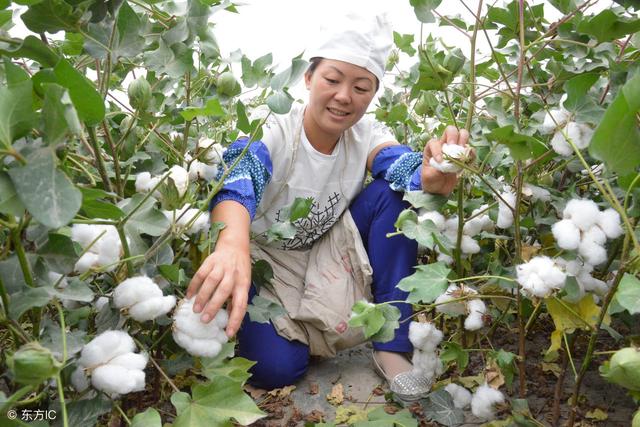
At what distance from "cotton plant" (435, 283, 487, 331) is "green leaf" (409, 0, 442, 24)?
0.50m

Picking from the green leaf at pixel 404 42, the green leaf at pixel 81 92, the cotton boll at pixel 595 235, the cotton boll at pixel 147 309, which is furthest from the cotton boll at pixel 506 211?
the green leaf at pixel 404 42

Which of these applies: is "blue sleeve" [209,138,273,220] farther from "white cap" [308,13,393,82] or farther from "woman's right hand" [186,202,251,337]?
"white cap" [308,13,393,82]

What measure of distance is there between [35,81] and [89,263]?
10.9 inches

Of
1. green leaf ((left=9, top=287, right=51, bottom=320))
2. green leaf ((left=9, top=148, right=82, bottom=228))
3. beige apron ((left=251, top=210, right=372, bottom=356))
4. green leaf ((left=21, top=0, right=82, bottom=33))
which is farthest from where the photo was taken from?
beige apron ((left=251, top=210, right=372, bottom=356))

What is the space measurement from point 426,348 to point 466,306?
0.19 metres

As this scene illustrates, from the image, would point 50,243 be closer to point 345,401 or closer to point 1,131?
point 1,131

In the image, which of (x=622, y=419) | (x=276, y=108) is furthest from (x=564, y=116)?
(x=622, y=419)

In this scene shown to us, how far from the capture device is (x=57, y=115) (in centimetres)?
57

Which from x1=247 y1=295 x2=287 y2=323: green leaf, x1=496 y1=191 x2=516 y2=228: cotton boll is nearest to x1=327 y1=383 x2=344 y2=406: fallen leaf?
x1=247 y1=295 x2=287 y2=323: green leaf

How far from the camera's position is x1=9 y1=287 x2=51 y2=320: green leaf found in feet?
2.14

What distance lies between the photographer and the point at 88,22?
2.66 feet

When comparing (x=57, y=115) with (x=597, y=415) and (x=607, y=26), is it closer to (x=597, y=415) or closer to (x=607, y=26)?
(x=607, y=26)

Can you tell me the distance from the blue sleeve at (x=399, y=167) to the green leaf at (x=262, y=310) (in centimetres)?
52

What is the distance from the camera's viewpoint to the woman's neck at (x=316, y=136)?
1639mm
